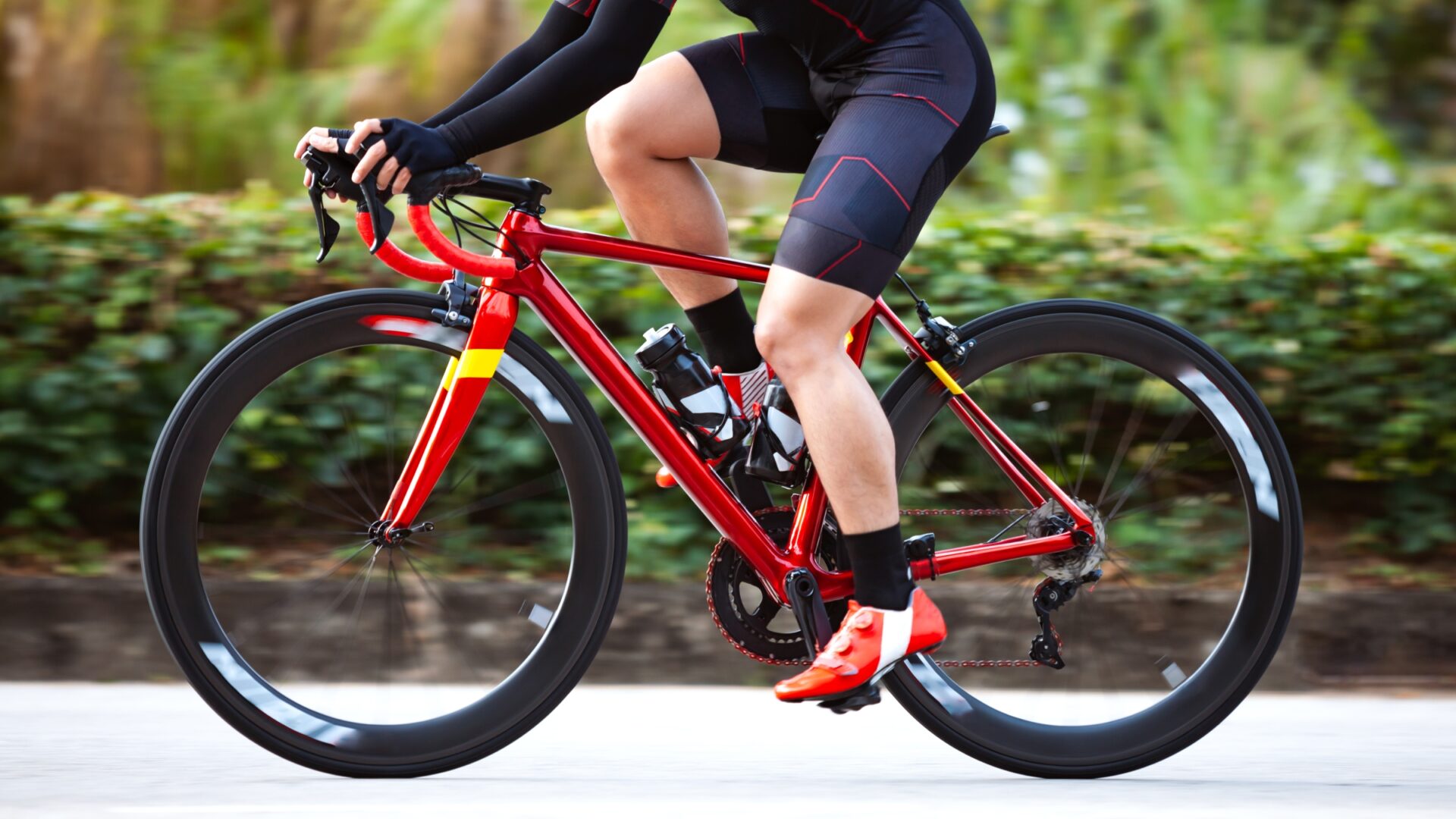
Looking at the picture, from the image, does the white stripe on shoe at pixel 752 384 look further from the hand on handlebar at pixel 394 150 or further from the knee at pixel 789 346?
the hand on handlebar at pixel 394 150

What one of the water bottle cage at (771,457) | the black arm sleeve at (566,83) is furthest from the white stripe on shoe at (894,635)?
the black arm sleeve at (566,83)

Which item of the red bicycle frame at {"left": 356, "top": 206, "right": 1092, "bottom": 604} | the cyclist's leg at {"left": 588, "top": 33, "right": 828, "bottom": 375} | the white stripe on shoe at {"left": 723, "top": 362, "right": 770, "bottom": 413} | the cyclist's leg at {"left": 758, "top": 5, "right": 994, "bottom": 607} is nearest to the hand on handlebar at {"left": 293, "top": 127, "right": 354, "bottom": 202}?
the red bicycle frame at {"left": 356, "top": 206, "right": 1092, "bottom": 604}

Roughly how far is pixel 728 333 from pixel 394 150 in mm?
857

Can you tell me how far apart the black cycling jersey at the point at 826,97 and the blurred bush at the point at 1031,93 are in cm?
326

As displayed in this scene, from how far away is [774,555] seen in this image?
2.79 m

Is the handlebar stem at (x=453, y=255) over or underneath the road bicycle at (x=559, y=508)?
over

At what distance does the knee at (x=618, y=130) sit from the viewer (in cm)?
279

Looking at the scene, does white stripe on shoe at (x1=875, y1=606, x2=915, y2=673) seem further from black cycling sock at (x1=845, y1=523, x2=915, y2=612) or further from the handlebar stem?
the handlebar stem

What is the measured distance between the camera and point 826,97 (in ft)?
9.10

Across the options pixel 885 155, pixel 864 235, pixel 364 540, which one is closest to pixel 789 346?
pixel 864 235

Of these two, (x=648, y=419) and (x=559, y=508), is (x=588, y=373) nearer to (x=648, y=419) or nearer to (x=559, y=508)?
Answer: (x=648, y=419)

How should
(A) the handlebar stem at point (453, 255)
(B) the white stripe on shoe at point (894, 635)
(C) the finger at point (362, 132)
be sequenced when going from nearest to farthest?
(C) the finger at point (362, 132), (A) the handlebar stem at point (453, 255), (B) the white stripe on shoe at point (894, 635)

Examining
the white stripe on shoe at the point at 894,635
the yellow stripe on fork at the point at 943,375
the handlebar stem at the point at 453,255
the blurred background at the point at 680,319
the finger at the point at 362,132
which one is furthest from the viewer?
the blurred background at the point at 680,319

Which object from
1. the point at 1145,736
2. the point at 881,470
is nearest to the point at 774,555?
the point at 881,470
